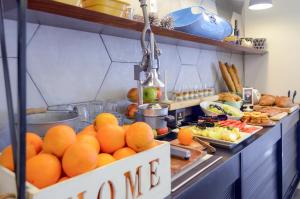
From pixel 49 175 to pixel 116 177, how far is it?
125 mm

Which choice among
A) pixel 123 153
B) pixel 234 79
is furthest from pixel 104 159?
pixel 234 79

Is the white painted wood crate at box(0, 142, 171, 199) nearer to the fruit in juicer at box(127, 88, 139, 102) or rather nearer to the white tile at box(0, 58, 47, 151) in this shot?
the white tile at box(0, 58, 47, 151)

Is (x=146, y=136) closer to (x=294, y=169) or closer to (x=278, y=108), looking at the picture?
(x=278, y=108)

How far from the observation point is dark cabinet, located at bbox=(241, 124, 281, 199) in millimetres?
1068

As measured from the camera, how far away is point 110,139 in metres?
0.57

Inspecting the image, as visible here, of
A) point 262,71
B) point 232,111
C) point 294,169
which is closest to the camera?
point 232,111

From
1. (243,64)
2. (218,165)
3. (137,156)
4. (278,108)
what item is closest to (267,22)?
(243,64)

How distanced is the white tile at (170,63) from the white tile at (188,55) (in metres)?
Result: 0.06

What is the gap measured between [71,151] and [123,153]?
0.12 metres

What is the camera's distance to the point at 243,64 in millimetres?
2713

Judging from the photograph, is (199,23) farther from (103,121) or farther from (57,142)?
(57,142)

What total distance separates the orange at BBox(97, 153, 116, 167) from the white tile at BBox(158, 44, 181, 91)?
3.52 feet

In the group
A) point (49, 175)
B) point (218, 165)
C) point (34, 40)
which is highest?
point (34, 40)

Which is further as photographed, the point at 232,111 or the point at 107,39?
the point at 232,111
